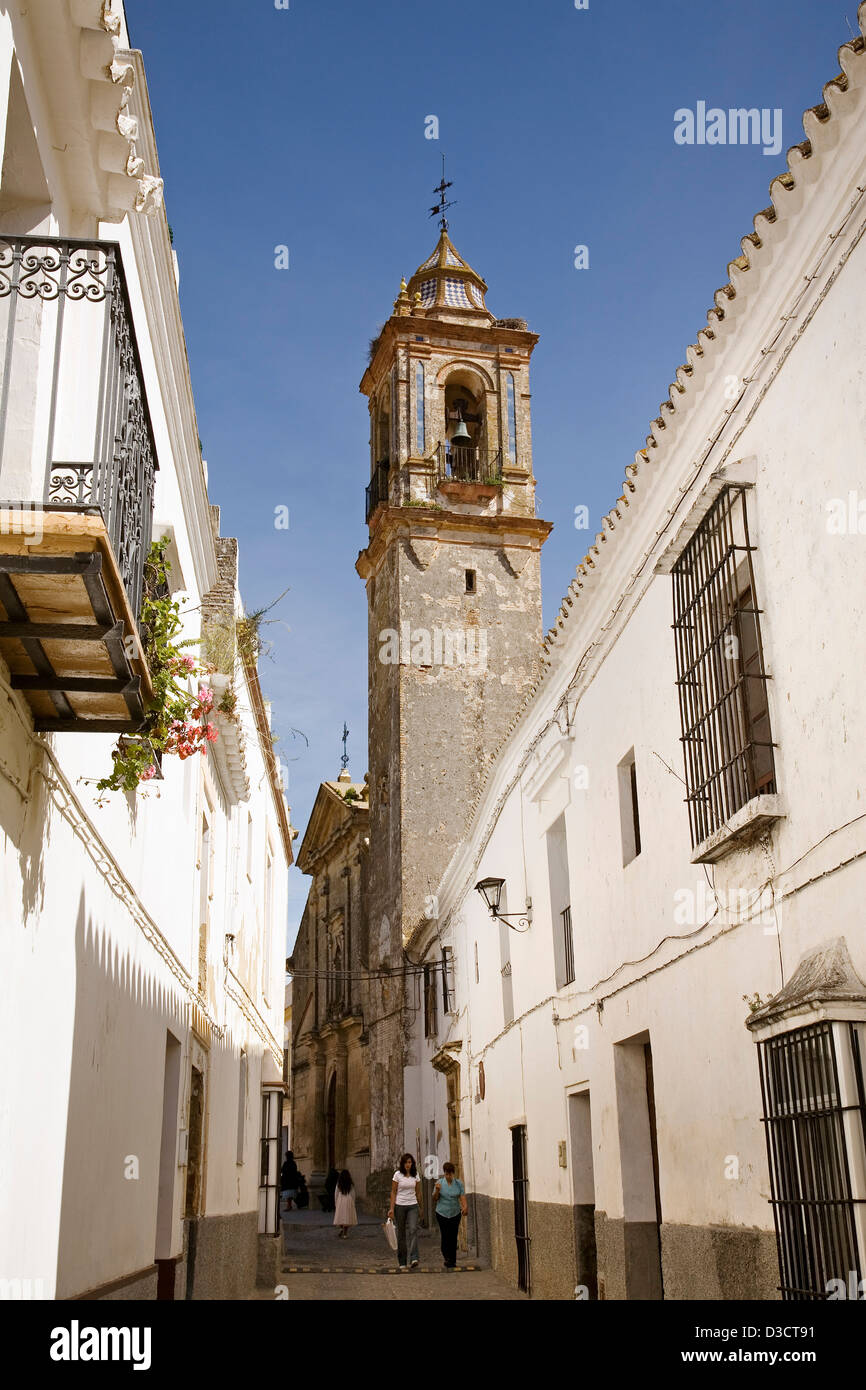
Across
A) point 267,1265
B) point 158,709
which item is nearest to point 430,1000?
point 267,1265

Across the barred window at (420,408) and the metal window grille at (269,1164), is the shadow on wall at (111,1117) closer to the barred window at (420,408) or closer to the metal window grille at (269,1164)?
the metal window grille at (269,1164)

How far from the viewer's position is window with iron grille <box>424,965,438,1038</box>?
2195cm

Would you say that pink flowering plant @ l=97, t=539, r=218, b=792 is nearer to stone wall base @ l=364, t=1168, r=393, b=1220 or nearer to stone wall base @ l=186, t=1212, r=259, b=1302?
stone wall base @ l=186, t=1212, r=259, b=1302

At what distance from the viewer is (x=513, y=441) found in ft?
88.6

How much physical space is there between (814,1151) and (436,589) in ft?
68.5

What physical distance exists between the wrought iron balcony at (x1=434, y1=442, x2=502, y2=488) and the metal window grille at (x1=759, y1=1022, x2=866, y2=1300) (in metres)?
21.5

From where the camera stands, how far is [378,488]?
27625mm

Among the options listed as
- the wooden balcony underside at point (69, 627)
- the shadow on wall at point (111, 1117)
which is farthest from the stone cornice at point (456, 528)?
the wooden balcony underside at point (69, 627)

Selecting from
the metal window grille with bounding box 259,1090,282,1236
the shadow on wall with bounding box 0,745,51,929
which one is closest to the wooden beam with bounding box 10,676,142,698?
the shadow on wall with bounding box 0,745,51,929

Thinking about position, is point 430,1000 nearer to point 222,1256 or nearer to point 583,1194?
point 222,1256

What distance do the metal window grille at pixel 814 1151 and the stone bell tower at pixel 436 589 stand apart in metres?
18.4

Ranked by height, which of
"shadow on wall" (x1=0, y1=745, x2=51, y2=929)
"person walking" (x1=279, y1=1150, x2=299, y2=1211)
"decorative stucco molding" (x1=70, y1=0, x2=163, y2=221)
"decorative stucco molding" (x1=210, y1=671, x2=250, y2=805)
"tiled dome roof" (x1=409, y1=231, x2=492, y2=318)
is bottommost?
"person walking" (x1=279, y1=1150, x2=299, y2=1211)
